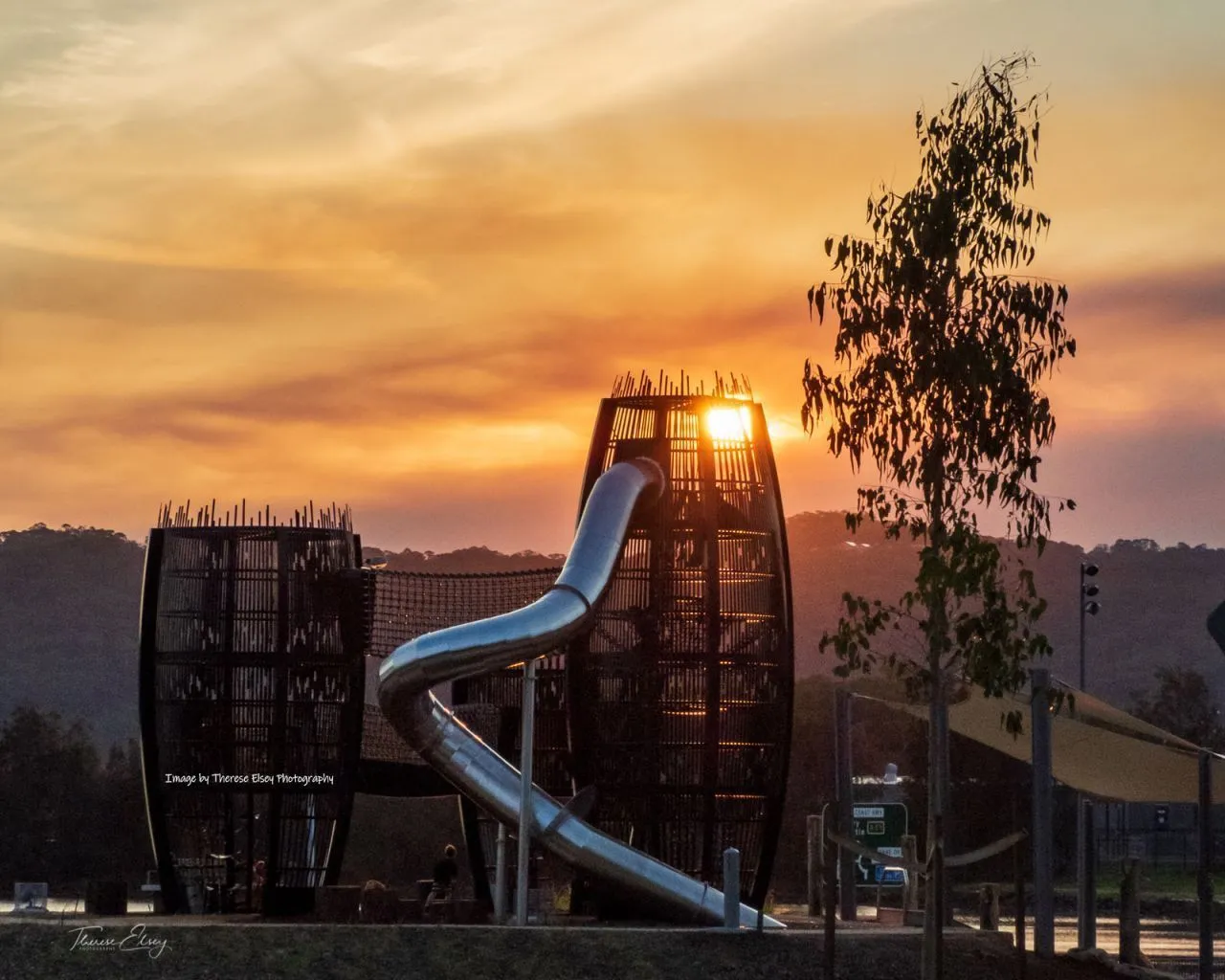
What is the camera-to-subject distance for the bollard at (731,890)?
24.2m

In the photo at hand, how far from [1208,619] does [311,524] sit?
854 inches

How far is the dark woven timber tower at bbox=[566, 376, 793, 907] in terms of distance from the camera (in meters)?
28.0

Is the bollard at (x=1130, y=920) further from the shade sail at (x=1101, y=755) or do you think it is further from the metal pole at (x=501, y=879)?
the metal pole at (x=501, y=879)

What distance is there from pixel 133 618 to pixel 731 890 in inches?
5789

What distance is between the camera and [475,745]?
26859 millimetres

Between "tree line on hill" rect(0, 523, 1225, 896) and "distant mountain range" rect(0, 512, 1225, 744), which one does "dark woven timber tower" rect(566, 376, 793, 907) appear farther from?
"distant mountain range" rect(0, 512, 1225, 744)

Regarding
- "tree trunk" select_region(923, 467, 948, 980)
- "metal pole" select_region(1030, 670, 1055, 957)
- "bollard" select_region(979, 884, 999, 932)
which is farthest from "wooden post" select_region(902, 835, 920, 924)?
"tree trunk" select_region(923, 467, 948, 980)

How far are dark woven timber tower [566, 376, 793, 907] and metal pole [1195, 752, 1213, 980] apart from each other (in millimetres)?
7315

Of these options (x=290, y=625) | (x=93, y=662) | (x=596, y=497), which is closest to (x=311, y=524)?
(x=290, y=625)

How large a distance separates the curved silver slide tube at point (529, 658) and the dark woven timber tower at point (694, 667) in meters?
0.98

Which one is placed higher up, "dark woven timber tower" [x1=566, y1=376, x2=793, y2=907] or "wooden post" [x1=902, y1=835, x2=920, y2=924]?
"dark woven timber tower" [x1=566, y1=376, x2=793, y2=907]

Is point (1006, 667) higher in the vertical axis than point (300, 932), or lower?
higher

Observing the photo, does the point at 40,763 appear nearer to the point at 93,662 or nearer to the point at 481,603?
the point at 481,603

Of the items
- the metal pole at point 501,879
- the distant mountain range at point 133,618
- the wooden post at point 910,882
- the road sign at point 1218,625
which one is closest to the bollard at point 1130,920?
the wooden post at point 910,882
